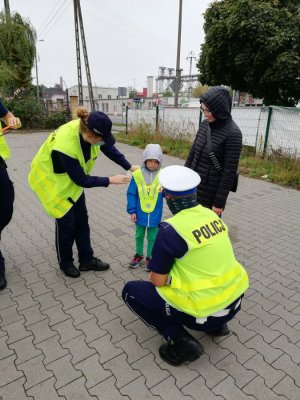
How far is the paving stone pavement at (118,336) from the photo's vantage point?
1.98 m

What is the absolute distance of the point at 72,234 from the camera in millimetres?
2982

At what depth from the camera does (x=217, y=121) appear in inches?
108

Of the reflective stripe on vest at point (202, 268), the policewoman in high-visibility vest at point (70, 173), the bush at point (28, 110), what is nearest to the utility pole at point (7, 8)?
the bush at point (28, 110)

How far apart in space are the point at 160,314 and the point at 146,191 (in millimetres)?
1269

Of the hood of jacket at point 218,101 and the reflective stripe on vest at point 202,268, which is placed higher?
the hood of jacket at point 218,101

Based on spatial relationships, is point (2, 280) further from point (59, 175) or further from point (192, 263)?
point (192, 263)

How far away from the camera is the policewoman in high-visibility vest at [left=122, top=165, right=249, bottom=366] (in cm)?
176

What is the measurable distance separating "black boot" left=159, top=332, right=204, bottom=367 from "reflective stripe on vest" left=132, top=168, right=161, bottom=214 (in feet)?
4.32

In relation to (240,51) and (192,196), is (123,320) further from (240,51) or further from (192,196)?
(240,51)

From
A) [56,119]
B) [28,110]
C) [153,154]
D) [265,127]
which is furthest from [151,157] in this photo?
[56,119]

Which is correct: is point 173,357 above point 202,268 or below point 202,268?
below

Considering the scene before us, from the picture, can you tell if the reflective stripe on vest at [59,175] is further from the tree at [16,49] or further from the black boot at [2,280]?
the tree at [16,49]

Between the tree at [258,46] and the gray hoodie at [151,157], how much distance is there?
8.38 m

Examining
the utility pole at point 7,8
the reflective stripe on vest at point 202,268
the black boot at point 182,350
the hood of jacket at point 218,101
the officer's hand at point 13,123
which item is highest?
the utility pole at point 7,8
